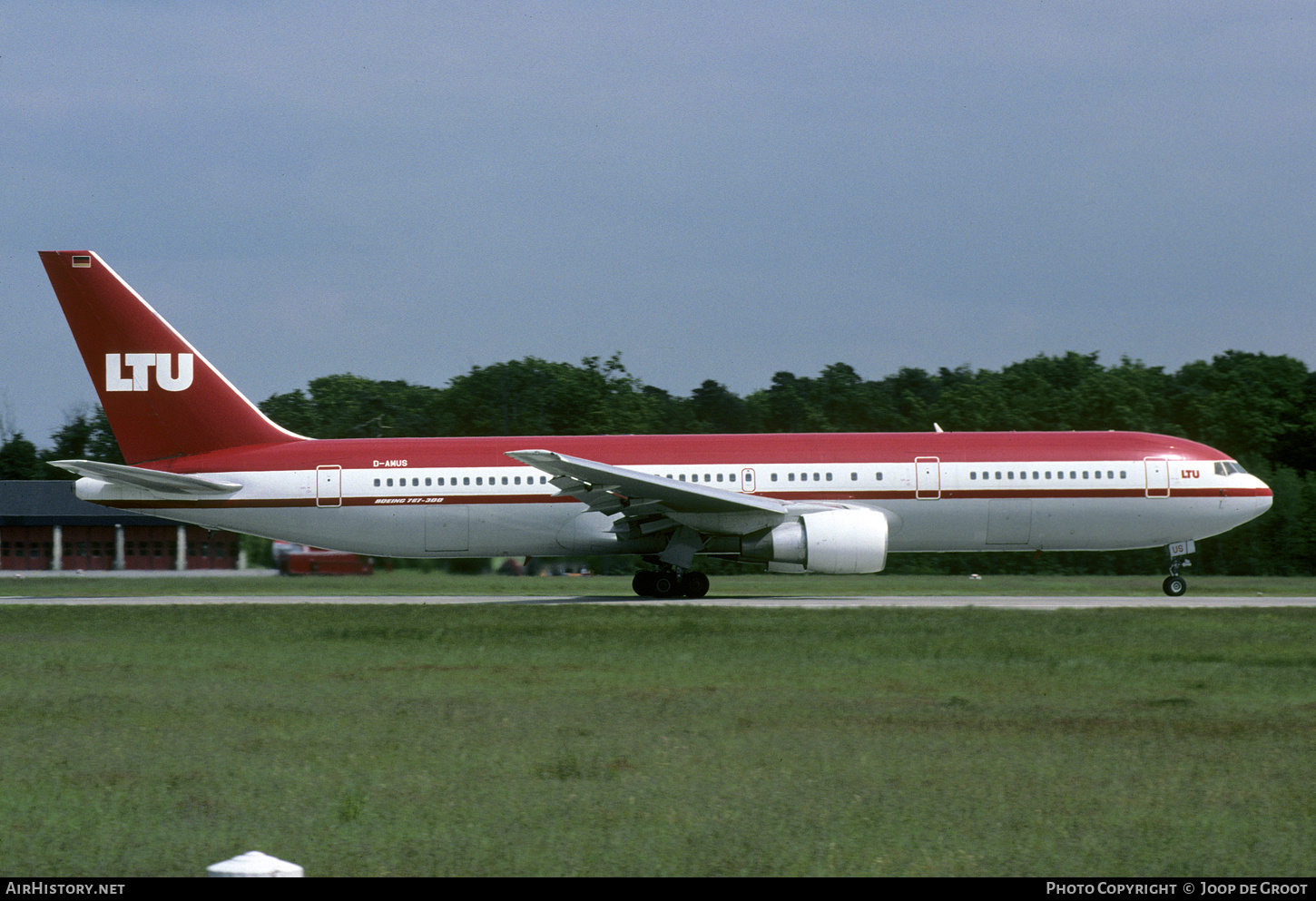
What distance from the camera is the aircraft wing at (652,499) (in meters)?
24.0

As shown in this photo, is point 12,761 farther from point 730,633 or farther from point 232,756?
point 730,633

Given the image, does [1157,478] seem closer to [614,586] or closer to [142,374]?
[614,586]

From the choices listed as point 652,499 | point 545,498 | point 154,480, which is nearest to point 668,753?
point 652,499

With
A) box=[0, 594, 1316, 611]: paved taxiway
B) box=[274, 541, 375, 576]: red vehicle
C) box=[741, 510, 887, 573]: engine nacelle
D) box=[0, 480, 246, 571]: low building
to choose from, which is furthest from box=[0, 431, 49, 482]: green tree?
box=[741, 510, 887, 573]: engine nacelle

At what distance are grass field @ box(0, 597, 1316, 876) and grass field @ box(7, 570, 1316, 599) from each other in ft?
38.6

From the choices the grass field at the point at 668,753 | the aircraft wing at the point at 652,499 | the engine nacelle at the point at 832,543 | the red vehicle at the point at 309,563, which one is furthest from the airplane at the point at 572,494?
the red vehicle at the point at 309,563

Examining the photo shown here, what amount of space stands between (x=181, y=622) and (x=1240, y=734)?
15.9m

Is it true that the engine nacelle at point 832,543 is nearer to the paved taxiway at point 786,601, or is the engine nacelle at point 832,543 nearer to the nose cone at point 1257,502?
the paved taxiway at point 786,601

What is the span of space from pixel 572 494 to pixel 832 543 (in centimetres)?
527

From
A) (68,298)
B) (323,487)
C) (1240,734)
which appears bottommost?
(1240,734)

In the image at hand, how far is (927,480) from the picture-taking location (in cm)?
2616

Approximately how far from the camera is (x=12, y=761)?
920cm
